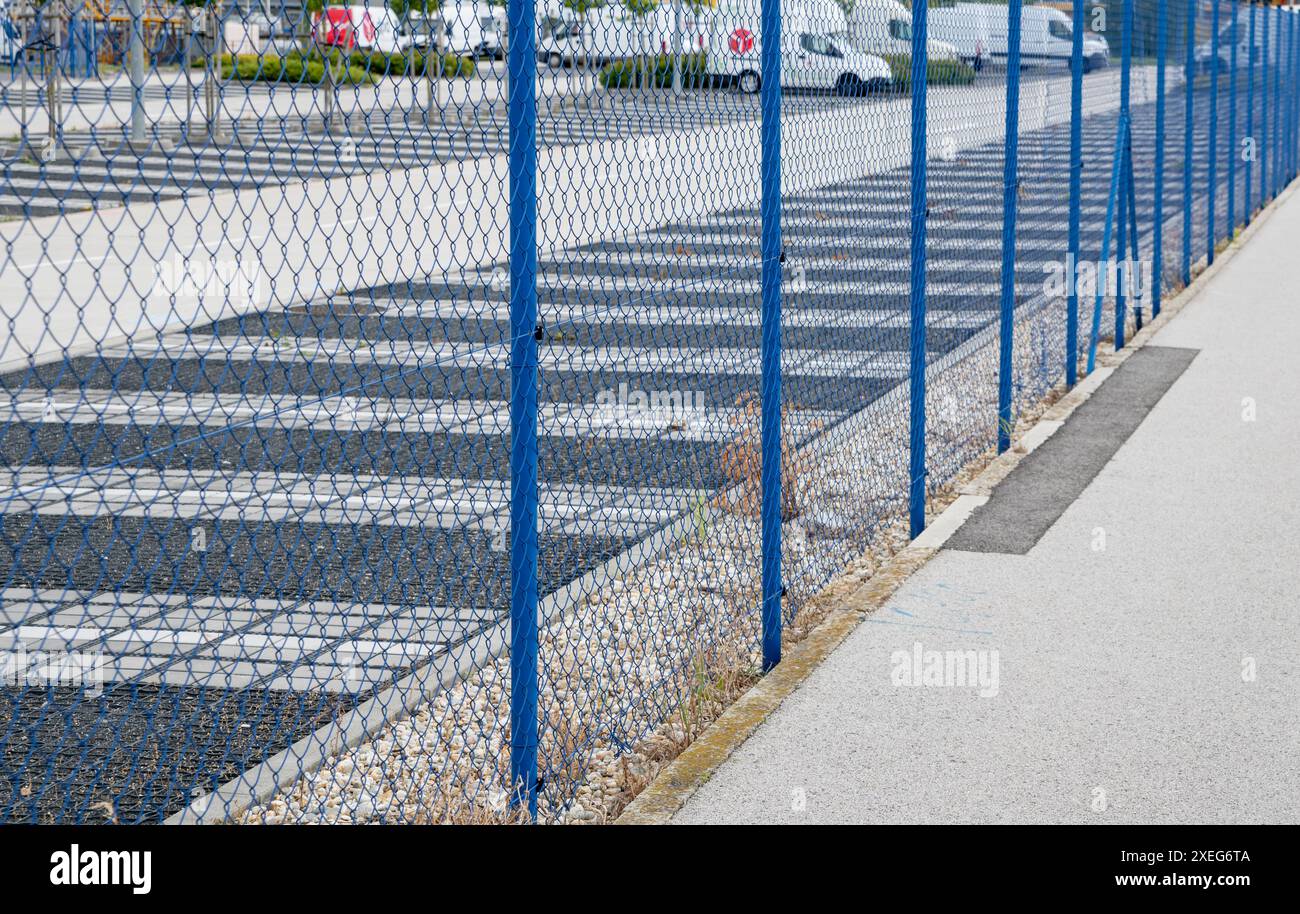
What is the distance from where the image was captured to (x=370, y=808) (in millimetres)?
4457

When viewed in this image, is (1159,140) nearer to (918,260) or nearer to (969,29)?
(969,29)

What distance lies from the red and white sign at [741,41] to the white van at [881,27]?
3.81ft

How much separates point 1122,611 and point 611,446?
8.99ft

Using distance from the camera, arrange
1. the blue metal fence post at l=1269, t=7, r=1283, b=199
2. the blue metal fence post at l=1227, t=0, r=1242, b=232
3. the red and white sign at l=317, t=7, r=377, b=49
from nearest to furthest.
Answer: the red and white sign at l=317, t=7, r=377, b=49 < the blue metal fence post at l=1227, t=0, r=1242, b=232 < the blue metal fence post at l=1269, t=7, r=1283, b=199

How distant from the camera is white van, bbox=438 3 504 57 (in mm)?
4004

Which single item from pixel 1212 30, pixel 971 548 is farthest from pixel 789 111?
pixel 1212 30

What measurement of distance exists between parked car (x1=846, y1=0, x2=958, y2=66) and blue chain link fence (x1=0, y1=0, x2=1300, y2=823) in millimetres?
21

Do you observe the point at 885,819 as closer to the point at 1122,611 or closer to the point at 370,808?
the point at 370,808

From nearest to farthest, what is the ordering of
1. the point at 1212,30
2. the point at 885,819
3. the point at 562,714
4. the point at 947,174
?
the point at 885,819
the point at 562,714
the point at 1212,30
the point at 947,174

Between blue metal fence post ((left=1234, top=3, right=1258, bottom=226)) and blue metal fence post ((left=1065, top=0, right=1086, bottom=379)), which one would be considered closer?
blue metal fence post ((left=1065, top=0, right=1086, bottom=379))

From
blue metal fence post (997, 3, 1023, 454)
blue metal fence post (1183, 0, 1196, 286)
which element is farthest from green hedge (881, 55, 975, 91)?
blue metal fence post (1183, 0, 1196, 286)

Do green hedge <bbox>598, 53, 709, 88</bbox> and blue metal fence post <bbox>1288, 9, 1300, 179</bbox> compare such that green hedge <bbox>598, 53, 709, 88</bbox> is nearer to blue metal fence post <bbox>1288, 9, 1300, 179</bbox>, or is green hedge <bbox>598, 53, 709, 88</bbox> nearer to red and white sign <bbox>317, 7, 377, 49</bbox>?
red and white sign <bbox>317, 7, 377, 49</bbox>

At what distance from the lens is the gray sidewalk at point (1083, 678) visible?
4.38 meters

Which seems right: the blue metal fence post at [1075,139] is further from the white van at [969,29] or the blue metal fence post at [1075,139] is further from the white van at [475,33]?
the white van at [475,33]
